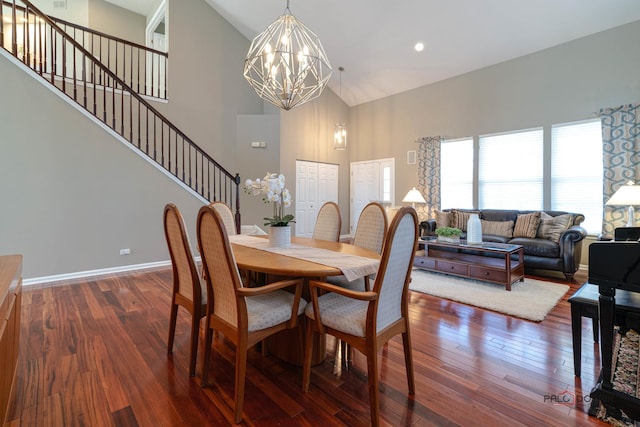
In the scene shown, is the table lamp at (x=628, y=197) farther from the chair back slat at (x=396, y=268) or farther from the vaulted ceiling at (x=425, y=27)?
the chair back slat at (x=396, y=268)

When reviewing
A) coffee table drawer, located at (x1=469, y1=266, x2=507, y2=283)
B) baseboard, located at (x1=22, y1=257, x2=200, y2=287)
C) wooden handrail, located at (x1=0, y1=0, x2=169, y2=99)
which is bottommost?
baseboard, located at (x1=22, y1=257, x2=200, y2=287)

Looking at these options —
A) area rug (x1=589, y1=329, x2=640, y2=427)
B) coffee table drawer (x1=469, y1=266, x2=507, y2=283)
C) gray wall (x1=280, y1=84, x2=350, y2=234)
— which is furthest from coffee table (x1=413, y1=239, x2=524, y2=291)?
gray wall (x1=280, y1=84, x2=350, y2=234)

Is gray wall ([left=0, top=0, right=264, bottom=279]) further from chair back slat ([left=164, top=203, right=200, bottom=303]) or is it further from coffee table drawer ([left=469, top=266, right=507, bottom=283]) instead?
coffee table drawer ([left=469, top=266, right=507, bottom=283])

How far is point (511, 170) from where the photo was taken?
5398 mm

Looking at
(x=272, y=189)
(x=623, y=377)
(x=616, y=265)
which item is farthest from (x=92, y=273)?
(x=623, y=377)

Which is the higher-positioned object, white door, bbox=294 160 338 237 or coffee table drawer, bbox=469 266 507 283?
white door, bbox=294 160 338 237

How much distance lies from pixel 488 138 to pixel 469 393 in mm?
5105

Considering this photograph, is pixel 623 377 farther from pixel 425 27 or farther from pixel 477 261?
pixel 425 27

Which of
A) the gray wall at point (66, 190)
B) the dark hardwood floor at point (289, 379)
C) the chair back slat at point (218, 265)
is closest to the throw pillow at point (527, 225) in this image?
the dark hardwood floor at point (289, 379)

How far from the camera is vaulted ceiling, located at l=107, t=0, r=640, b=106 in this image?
14.1 ft

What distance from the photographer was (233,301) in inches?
62.6

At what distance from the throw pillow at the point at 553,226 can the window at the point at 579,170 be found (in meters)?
0.48

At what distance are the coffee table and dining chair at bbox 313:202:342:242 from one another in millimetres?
1469

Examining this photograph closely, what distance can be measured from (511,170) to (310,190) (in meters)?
4.09
